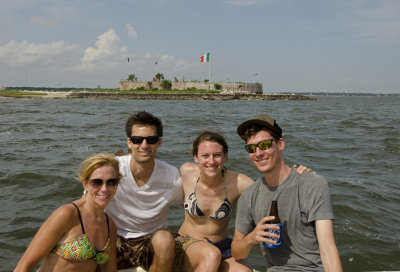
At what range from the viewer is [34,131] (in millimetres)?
19953

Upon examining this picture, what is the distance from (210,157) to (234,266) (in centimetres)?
115

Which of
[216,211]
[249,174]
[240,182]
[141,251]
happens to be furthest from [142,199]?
[249,174]

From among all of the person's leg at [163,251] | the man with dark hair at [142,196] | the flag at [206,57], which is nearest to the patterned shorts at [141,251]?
the man with dark hair at [142,196]

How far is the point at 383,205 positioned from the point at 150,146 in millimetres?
7107

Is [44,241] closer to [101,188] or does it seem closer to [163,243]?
[101,188]

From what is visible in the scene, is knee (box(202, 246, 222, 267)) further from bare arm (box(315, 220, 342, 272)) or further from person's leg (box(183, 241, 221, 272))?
bare arm (box(315, 220, 342, 272))

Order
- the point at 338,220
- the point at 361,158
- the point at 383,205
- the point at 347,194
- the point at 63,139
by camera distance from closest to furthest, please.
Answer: the point at 338,220, the point at 383,205, the point at 347,194, the point at 361,158, the point at 63,139

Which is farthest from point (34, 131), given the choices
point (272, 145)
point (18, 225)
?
point (272, 145)

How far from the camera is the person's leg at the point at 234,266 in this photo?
Answer: 3.69 m

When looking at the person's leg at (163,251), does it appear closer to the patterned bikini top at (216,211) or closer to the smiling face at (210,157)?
the patterned bikini top at (216,211)

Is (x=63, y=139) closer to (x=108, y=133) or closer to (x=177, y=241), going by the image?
(x=108, y=133)

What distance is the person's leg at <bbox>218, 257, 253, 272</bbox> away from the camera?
3.69 metres

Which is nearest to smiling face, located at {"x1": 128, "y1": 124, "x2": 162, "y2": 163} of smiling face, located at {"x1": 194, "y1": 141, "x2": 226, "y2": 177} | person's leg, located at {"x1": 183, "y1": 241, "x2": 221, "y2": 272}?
smiling face, located at {"x1": 194, "y1": 141, "x2": 226, "y2": 177}

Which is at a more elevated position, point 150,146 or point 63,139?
point 150,146
